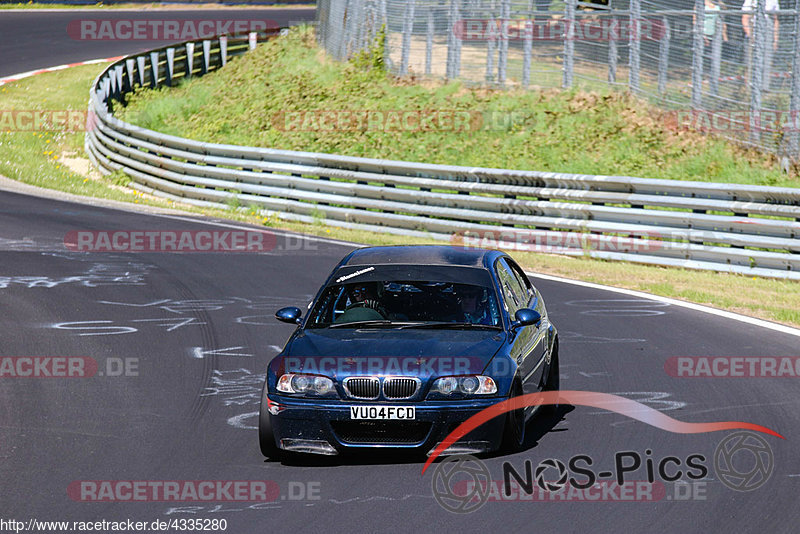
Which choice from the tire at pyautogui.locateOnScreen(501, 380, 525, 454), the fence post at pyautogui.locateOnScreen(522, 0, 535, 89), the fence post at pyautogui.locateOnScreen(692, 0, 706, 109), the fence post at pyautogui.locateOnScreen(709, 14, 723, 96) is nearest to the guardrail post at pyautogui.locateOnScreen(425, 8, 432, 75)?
the fence post at pyautogui.locateOnScreen(522, 0, 535, 89)

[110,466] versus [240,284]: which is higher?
[110,466]

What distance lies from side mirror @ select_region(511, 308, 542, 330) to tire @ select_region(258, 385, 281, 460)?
1903 mm

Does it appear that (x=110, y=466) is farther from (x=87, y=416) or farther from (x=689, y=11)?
(x=689, y=11)

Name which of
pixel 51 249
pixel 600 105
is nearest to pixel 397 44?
pixel 600 105

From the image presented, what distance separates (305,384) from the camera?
786 cm

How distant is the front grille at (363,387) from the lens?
7738mm

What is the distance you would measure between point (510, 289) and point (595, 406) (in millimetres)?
1135

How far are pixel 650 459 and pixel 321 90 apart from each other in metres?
25.5

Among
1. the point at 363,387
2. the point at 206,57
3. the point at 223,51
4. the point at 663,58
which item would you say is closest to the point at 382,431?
the point at 363,387

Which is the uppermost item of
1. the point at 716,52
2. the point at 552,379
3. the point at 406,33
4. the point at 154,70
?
the point at 716,52

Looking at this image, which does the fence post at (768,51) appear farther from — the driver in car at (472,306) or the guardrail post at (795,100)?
the driver in car at (472,306)

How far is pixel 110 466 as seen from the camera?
776cm

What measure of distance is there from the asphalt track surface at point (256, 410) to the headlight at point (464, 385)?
1.53 ft

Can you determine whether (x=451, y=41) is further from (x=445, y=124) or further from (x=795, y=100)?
(x=795, y=100)
